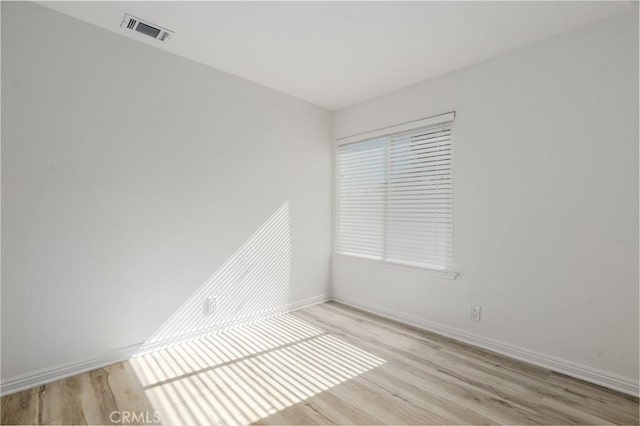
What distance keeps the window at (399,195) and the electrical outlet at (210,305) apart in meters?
1.69

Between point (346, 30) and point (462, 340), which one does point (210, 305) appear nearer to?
point (462, 340)

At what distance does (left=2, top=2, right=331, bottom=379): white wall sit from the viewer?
2031 mm

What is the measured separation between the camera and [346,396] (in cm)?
199

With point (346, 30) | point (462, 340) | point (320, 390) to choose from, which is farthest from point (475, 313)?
point (346, 30)

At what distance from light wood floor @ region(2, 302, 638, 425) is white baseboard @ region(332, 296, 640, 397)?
8cm

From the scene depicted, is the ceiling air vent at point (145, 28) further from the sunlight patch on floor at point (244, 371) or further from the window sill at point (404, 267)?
the window sill at point (404, 267)

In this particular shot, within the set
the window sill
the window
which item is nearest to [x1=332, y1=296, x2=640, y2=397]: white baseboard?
the window sill

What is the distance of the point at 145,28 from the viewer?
233 centimetres

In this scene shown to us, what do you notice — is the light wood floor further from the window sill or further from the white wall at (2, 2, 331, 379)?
the window sill

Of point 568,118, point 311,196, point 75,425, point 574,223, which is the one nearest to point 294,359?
point 75,425

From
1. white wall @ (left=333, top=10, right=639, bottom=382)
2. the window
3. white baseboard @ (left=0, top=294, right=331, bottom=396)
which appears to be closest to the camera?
white baseboard @ (left=0, top=294, right=331, bottom=396)

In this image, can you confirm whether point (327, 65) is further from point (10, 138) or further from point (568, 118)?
point (10, 138)

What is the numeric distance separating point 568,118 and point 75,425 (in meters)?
3.67

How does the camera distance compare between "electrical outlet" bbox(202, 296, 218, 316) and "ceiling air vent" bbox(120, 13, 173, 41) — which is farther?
"electrical outlet" bbox(202, 296, 218, 316)
